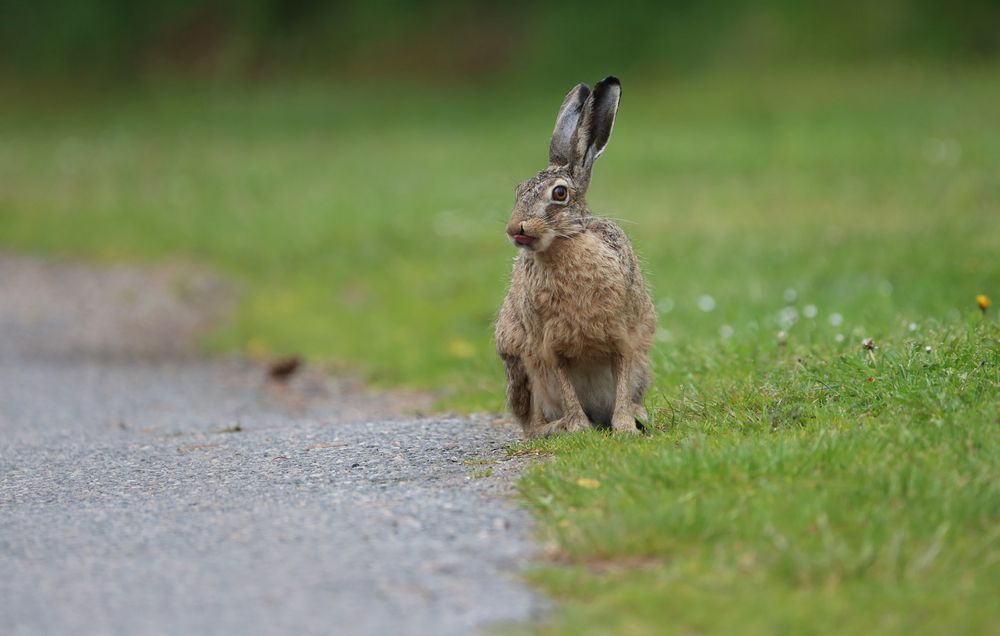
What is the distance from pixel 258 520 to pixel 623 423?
7.19 ft

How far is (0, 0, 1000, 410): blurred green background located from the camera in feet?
43.7

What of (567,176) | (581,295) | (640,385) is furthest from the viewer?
(640,385)

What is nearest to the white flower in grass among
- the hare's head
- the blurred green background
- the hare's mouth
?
the blurred green background

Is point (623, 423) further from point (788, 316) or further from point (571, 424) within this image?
point (788, 316)

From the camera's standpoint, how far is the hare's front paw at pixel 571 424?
7516 mm

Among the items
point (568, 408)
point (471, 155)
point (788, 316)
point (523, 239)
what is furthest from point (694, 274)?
point (471, 155)

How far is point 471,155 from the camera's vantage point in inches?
961

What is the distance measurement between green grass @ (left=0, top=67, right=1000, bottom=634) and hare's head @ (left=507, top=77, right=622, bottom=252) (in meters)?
0.44

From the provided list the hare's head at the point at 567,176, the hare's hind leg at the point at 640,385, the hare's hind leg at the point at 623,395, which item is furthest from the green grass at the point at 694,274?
the hare's head at the point at 567,176

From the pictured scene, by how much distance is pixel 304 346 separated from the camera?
45.1 feet

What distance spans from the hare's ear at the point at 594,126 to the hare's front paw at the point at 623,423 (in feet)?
4.31

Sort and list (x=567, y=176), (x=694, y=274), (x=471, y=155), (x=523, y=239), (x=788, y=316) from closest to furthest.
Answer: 1. (x=523, y=239)
2. (x=567, y=176)
3. (x=788, y=316)
4. (x=694, y=274)
5. (x=471, y=155)

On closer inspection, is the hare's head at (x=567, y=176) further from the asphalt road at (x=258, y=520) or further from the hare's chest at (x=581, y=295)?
the asphalt road at (x=258, y=520)

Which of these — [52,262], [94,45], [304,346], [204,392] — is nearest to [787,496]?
[204,392]
